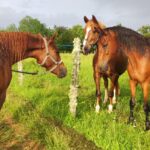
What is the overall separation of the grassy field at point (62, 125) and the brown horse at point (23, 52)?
0.92 metres

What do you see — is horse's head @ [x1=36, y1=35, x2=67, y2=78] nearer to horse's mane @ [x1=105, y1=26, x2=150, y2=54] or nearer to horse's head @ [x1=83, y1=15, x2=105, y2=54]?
horse's mane @ [x1=105, y1=26, x2=150, y2=54]

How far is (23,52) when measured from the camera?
627 cm

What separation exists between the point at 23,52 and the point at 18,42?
0.21 metres

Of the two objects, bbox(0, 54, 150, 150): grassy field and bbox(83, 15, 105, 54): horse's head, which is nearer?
bbox(0, 54, 150, 150): grassy field

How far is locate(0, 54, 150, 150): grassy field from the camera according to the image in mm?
6639

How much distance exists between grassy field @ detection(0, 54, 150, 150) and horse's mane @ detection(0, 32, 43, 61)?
45.9 inches

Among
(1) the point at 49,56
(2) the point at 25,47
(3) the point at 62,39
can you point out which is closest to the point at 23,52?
(2) the point at 25,47

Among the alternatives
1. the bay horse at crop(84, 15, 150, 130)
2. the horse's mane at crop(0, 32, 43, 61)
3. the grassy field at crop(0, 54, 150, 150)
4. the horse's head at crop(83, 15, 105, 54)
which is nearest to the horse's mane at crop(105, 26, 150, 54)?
the bay horse at crop(84, 15, 150, 130)

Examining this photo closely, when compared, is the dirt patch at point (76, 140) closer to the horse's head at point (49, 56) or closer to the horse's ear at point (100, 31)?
the horse's head at point (49, 56)

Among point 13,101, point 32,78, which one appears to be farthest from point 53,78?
point 13,101

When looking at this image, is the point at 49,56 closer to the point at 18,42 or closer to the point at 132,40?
the point at 18,42

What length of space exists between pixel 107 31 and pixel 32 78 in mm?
7070

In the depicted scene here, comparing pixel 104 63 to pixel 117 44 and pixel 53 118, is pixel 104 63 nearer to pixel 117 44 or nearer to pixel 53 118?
pixel 117 44

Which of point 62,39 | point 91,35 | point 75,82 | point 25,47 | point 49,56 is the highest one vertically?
point 62,39
